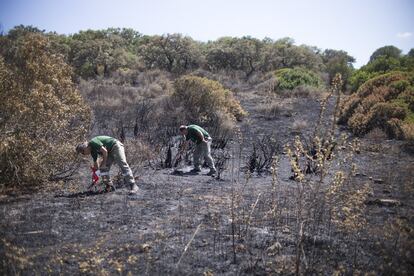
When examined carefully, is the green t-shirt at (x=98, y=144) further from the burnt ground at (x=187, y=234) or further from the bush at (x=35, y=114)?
the bush at (x=35, y=114)

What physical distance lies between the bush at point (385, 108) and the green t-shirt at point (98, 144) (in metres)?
8.69

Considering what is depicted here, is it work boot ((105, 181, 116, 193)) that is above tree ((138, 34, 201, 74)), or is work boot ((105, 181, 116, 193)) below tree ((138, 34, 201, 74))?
below

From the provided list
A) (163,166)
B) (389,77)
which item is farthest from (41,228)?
(389,77)

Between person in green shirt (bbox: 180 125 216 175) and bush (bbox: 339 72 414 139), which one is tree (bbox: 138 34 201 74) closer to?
bush (bbox: 339 72 414 139)

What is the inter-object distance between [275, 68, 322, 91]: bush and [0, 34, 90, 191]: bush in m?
16.5

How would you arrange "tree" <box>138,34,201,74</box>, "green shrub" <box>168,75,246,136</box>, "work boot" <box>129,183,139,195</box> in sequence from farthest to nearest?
"tree" <box>138,34,201,74</box> → "green shrub" <box>168,75,246,136</box> → "work boot" <box>129,183,139,195</box>

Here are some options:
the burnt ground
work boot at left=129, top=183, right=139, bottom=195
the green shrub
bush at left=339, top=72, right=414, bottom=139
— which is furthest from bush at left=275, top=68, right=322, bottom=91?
work boot at left=129, top=183, right=139, bottom=195

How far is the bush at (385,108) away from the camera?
496 inches

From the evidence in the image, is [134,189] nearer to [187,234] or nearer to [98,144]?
[98,144]

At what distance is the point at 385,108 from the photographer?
1331 cm

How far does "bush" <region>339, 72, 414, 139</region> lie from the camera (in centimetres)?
1260

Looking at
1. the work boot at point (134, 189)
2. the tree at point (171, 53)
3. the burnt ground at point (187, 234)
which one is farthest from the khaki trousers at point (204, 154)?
the tree at point (171, 53)

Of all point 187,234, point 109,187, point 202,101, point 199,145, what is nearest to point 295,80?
point 202,101

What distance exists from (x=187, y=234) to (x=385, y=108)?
11.0 meters
